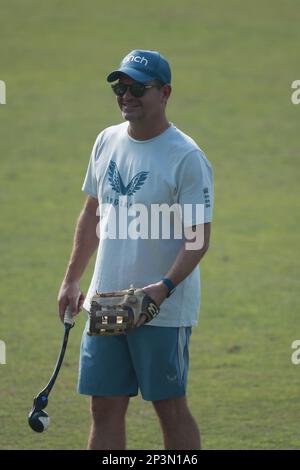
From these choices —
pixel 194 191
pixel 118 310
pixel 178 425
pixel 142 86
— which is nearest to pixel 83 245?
pixel 118 310

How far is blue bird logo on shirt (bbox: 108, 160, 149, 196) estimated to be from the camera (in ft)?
16.7

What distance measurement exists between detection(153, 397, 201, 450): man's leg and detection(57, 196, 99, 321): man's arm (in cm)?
64

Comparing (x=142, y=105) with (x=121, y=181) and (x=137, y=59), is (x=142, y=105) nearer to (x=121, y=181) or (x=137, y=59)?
(x=137, y=59)

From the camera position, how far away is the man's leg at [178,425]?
5.06 meters

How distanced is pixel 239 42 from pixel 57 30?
111 inches

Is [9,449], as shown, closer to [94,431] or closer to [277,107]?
[94,431]

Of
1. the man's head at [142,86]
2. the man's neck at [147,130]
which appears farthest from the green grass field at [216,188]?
the man's head at [142,86]

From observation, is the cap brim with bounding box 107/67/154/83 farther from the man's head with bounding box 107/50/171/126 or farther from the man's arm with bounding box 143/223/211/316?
the man's arm with bounding box 143/223/211/316

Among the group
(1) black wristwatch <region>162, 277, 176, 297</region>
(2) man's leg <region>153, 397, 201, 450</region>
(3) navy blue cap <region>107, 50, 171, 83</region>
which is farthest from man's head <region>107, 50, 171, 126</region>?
(2) man's leg <region>153, 397, 201, 450</region>

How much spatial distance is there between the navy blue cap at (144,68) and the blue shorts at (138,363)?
1087mm

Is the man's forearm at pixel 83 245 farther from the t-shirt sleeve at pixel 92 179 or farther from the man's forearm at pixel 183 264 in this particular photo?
the man's forearm at pixel 183 264

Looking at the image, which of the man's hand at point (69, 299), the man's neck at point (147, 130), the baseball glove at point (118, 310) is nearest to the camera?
the baseball glove at point (118, 310)

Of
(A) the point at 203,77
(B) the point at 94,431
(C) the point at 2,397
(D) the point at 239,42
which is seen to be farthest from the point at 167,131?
(D) the point at 239,42

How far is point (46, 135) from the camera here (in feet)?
46.3
